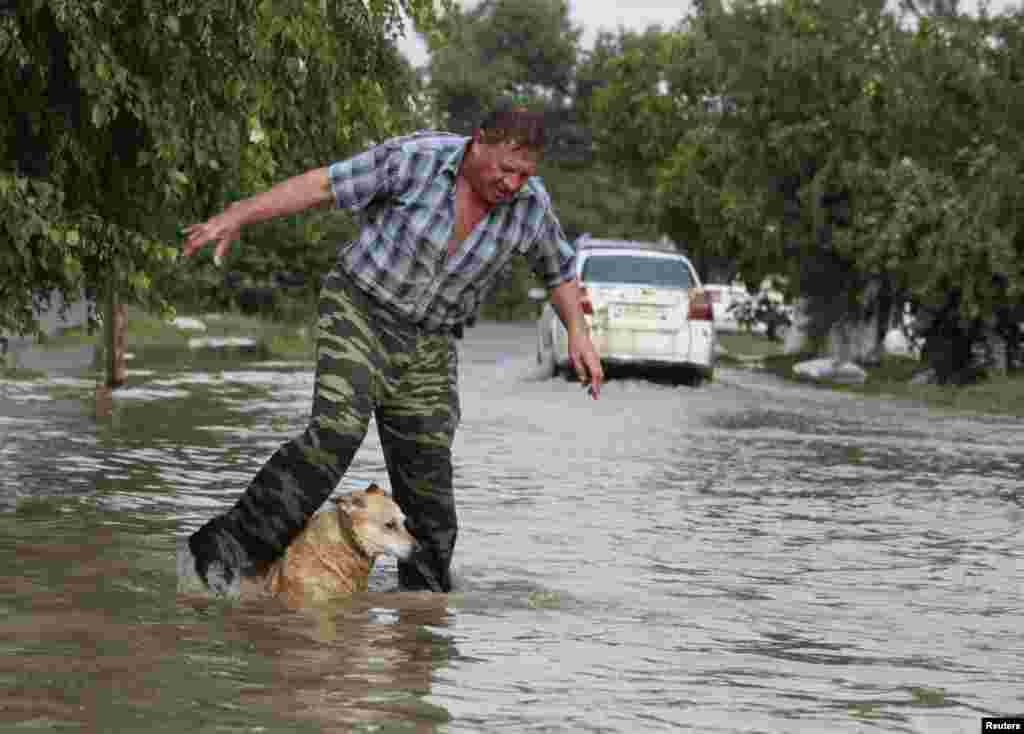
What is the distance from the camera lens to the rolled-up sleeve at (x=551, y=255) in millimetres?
8188

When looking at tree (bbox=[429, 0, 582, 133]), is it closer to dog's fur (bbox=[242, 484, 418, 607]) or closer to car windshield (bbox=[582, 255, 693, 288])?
car windshield (bbox=[582, 255, 693, 288])

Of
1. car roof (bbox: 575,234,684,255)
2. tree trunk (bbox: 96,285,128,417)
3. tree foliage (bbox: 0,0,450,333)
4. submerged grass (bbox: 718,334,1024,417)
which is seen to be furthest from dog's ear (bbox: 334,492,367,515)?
car roof (bbox: 575,234,684,255)

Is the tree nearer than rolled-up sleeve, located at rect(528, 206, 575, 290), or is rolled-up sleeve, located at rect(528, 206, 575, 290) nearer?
rolled-up sleeve, located at rect(528, 206, 575, 290)

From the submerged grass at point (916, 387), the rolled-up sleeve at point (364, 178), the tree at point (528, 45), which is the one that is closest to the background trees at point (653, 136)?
the submerged grass at point (916, 387)

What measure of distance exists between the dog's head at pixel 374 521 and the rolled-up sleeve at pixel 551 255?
101 cm

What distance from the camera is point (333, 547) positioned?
26.2 feet

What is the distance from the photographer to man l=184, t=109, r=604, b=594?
7.77 metres

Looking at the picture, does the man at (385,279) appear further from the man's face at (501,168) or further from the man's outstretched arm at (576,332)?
the man's outstretched arm at (576,332)

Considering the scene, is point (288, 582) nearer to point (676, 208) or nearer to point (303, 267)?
point (676, 208)

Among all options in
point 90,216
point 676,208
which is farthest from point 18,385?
point 676,208

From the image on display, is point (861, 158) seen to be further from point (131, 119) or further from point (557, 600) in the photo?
point (557, 600)

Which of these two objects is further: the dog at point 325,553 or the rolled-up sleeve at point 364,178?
the dog at point 325,553

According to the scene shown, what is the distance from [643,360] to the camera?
27422mm

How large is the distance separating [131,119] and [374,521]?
3.56 meters
